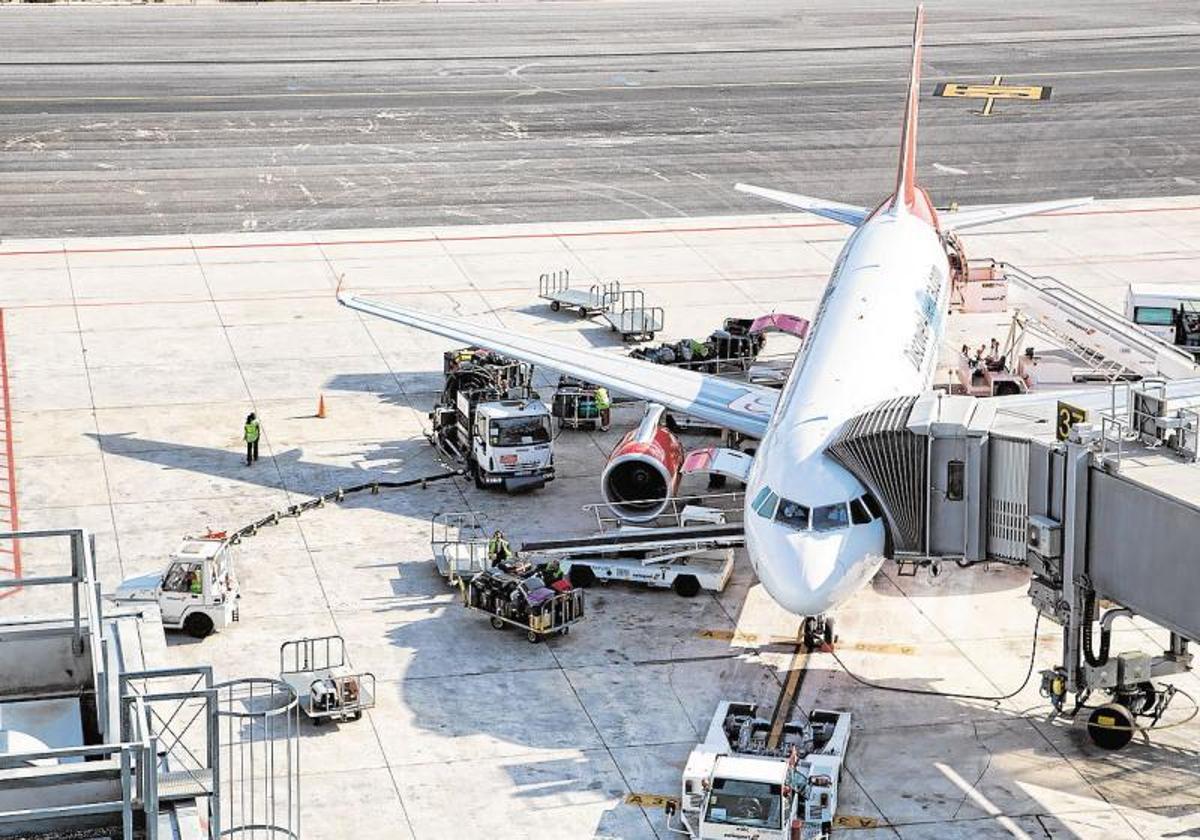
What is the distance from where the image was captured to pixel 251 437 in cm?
5516

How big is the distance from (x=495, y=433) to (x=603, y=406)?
6.31 metres

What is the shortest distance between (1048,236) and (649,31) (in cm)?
4954

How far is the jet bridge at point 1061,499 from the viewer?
1463 inches

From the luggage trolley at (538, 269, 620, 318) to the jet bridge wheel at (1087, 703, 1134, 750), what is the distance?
33623 mm

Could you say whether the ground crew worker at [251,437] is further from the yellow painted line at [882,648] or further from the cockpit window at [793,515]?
the cockpit window at [793,515]

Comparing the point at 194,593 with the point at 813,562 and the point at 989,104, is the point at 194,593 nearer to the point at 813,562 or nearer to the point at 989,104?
the point at 813,562

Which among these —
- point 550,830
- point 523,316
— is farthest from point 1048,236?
point 550,830

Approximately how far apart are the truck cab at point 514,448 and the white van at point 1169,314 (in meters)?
22.5

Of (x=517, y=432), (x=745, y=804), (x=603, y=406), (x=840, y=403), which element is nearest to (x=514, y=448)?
(x=517, y=432)

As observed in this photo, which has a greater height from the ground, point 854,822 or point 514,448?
point 514,448

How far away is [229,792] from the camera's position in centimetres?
3791

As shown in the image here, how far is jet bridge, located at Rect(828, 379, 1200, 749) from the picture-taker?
37.2 m

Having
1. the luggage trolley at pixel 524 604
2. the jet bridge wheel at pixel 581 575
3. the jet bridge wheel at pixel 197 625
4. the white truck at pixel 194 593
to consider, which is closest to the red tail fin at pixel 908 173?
the jet bridge wheel at pixel 581 575

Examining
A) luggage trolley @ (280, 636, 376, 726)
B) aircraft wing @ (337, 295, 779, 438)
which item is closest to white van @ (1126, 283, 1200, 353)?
aircraft wing @ (337, 295, 779, 438)
